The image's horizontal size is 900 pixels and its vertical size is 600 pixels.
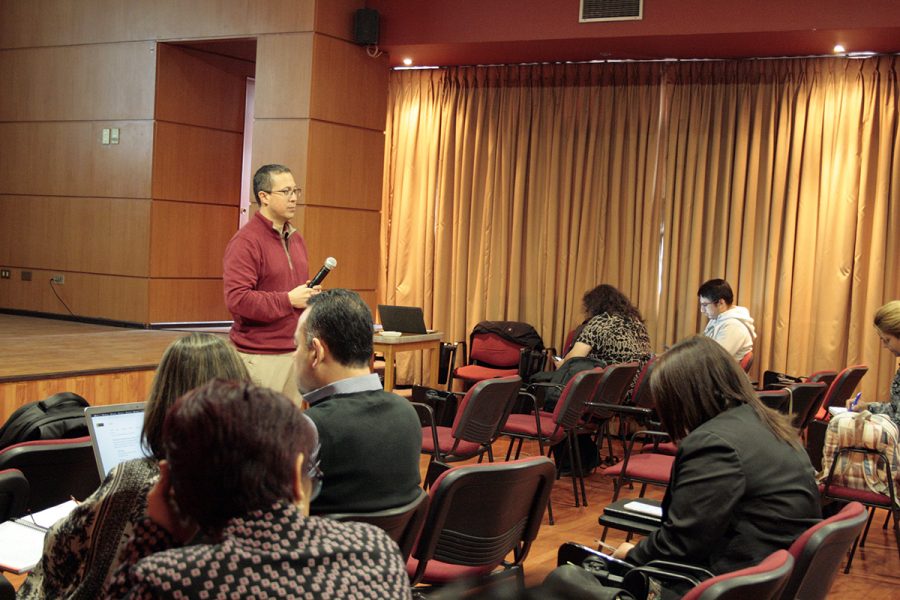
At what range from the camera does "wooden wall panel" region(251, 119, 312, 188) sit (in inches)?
306

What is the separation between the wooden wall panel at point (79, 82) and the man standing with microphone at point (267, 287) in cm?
461

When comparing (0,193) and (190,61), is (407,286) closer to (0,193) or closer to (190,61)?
(190,61)

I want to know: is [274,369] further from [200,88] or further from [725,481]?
[200,88]

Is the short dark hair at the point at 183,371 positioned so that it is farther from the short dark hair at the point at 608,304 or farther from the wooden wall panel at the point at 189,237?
the wooden wall panel at the point at 189,237

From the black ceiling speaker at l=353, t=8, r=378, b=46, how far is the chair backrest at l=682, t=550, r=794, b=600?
6769 millimetres

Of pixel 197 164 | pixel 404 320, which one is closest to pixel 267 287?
pixel 404 320

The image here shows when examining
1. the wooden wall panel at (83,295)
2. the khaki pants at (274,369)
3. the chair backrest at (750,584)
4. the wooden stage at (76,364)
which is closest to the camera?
the chair backrest at (750,584)

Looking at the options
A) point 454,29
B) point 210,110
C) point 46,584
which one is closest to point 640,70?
point 454,29

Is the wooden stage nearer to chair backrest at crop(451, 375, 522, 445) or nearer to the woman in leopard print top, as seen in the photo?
chair backrest at crop(451, 375, 522, 445)

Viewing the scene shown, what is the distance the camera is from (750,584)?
188 cm

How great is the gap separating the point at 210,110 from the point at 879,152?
585cm

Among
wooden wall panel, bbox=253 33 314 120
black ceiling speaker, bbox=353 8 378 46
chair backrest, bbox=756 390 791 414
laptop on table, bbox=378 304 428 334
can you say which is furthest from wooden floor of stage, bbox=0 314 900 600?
black ceiling speaker, bbox=353 8 378 46

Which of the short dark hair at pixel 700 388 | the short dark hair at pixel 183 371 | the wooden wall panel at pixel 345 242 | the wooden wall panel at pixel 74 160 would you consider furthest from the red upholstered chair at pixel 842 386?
the wooden wall panel at pixel 74 160

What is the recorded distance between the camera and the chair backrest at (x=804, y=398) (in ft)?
17.5
